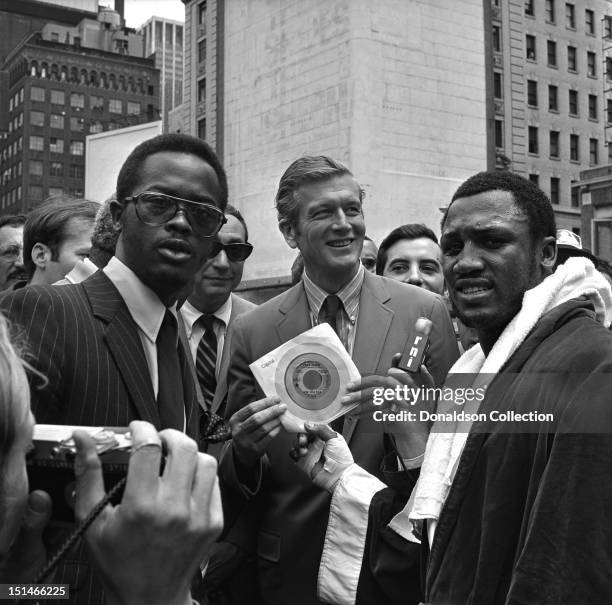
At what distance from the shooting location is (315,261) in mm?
3654

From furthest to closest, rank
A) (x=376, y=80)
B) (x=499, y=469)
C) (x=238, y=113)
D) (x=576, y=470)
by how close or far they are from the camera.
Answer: (x=238, y=113) < (x=376, y=80) < (x=499, y=469) < (x=576, y=470)

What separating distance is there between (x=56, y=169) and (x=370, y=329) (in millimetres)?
112809

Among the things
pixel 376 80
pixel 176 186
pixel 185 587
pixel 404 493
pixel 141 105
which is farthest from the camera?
pixel 141 105

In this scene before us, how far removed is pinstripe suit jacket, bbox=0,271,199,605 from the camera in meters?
2.21

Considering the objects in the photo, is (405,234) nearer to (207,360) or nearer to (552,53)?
(207,360)

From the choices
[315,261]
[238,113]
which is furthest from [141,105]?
[315,261]

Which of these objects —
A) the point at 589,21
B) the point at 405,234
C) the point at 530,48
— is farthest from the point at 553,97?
the point at 405,234

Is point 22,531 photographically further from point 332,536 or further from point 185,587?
point 332,536

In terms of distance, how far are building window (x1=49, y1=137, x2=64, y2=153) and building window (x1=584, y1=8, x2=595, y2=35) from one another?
76106 mm

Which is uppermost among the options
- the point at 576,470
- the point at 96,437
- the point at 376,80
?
the point at 376,80

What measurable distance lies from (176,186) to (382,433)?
1247mm

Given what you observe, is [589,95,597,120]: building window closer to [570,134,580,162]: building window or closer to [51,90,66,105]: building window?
[570,134,580,162]: building window

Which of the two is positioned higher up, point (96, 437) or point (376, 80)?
point (376, 80)

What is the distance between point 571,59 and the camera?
5188cm
